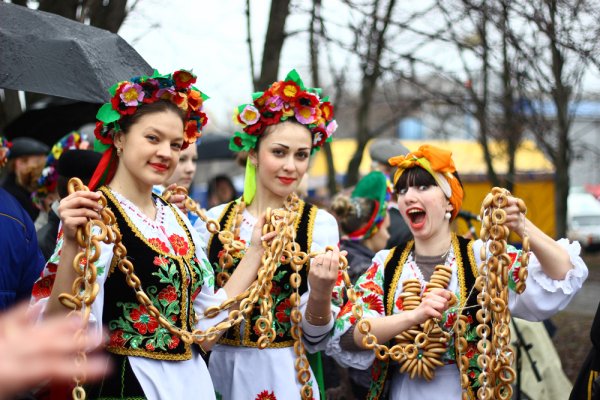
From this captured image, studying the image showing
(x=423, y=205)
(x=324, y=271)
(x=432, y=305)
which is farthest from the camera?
(x=423, y=205)

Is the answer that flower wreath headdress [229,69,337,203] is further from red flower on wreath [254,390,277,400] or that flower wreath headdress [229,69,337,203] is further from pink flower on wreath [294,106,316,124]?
red flower on wreath [254,390,277,400]

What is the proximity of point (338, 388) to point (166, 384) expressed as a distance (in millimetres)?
2497

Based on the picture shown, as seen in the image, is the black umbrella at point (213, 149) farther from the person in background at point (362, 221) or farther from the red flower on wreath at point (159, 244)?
the red flower on wreath at point (159, 244)

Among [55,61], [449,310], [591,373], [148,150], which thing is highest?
[55,61]

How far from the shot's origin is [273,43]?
6.51m

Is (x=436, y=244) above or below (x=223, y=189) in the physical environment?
below

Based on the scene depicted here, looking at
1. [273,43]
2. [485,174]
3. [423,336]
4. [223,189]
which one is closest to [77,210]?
[423,336]

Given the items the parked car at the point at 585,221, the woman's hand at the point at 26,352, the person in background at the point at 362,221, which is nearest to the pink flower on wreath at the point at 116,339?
the woman's hand at the point at 26,352

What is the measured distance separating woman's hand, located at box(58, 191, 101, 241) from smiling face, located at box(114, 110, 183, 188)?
1.35 ft

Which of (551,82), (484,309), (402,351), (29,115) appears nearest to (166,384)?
(402,351)

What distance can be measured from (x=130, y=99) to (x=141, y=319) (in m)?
0.82

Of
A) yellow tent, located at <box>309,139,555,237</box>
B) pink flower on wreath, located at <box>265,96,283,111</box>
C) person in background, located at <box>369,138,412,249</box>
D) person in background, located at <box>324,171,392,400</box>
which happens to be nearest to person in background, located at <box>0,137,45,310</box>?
pink flower on wreath, located at <box>265,96,283,111</box>

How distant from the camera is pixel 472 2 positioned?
625 cm

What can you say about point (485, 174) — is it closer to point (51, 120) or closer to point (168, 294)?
point (51, 120)
